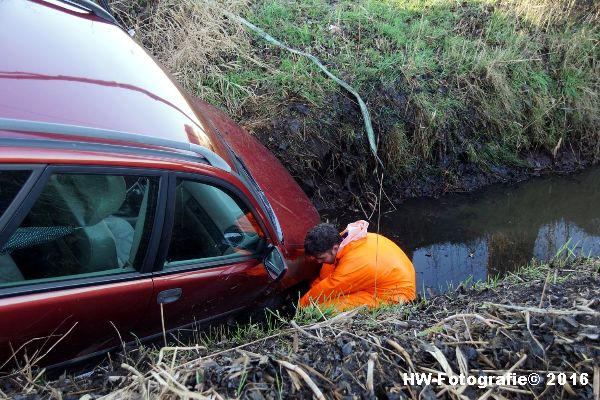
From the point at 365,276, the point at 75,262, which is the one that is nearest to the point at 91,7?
the point at 75,262

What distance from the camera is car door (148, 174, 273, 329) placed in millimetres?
2605

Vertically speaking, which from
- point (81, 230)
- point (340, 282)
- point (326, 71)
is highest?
point (326, 71)

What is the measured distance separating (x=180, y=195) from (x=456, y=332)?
4.64 ft

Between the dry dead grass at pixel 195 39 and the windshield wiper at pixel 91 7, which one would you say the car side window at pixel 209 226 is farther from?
the dry dead grass at pixel 195 39

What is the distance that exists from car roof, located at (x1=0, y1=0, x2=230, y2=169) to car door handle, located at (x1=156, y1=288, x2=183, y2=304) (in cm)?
74

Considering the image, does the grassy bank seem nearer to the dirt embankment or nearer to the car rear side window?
the dirt embankment

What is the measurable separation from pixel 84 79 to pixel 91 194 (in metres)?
0.60

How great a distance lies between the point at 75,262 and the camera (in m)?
2.32

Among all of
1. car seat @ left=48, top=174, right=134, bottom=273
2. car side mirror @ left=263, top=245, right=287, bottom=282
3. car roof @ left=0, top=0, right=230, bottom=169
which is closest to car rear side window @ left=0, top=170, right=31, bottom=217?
car seat @ left=48, top=174, right=134, bottom=273

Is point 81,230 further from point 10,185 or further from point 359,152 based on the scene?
point 359,152

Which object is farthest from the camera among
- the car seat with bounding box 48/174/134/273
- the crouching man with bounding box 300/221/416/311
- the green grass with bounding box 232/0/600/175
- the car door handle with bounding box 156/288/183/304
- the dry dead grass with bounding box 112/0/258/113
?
the green grass with bounding box 232/0/600/175

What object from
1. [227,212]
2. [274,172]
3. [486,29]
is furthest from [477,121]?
[227,212]

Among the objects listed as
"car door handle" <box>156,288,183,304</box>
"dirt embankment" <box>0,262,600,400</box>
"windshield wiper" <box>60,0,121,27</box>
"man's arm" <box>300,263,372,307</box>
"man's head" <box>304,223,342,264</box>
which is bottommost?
"man's arm" <box>300,263,372,307</box>

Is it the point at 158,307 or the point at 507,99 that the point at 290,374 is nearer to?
the point at 158,307
